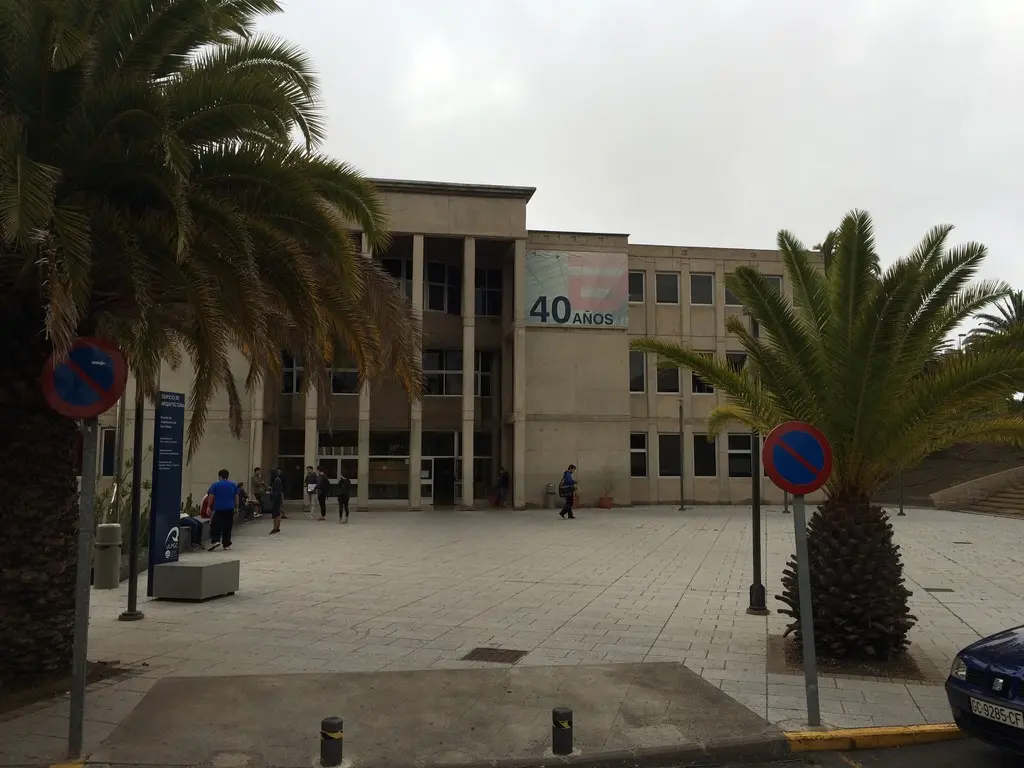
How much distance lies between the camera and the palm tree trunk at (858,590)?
7.99 meters

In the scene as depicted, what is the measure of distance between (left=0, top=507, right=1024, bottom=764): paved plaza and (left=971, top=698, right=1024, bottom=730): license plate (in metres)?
1.00

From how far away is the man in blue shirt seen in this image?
16.8 metres

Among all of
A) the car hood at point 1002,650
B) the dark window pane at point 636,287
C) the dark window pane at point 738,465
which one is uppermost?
the dark window pane at point 636,287

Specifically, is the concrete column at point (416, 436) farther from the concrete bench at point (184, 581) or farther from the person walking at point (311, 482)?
the concrete bench at point (184, 581)

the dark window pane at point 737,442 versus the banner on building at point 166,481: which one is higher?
the dark window pane at point 737,442

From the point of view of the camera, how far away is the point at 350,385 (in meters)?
32.1

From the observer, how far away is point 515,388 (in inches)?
1208

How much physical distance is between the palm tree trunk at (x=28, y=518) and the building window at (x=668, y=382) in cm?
2900

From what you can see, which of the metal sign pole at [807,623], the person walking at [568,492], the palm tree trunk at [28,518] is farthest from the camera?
the person walking at [568,492]

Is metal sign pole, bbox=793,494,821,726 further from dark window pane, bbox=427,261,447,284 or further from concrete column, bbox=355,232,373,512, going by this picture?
dark window pane, bbox=427,261,447,284

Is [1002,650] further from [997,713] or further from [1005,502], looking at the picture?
[1005,502]

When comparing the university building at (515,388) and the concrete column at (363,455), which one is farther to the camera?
the university building at (515,388)

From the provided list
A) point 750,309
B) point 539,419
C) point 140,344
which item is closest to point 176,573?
point 140,344

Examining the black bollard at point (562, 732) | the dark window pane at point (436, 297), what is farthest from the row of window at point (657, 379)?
the black bollard at point (562, 732)
